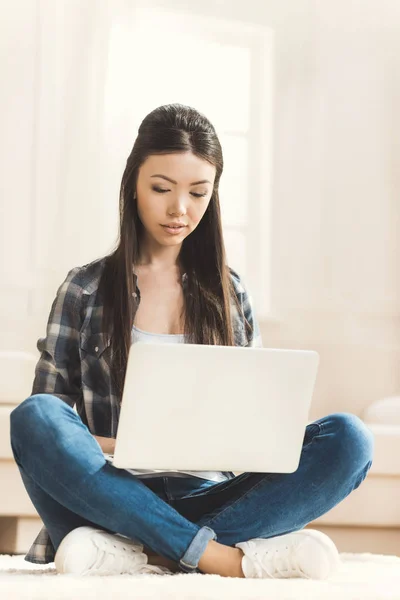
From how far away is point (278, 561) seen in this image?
1.26 metres

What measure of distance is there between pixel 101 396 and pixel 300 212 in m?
1.58

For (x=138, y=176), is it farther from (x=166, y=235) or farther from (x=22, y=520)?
(x=22, y=520)

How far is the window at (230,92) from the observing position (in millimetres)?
2881

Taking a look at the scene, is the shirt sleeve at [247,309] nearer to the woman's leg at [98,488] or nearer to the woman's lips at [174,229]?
the woman's lips at [174,229]

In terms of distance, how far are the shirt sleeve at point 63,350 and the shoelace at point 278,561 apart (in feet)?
1.35

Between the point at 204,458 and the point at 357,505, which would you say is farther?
the point at 357,505

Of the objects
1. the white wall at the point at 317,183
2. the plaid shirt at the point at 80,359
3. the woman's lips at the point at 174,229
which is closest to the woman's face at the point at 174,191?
the woman's lips at the point at 174,229

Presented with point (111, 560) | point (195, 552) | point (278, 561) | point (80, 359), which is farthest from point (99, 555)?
point (80, 359)

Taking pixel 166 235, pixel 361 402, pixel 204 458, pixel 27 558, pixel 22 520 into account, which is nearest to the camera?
pixel 204 458

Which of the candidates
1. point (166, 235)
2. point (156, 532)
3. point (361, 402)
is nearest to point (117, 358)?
point (166, 235)

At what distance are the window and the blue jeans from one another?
1553 millimetres

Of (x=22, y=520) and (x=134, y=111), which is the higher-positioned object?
(x=134, y=111)

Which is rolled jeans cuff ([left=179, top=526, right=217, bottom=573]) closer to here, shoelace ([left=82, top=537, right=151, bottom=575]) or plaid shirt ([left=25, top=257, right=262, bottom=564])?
shoelace ([left=82, top=537, right=151, bottom=575])

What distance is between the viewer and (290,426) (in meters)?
1.20
